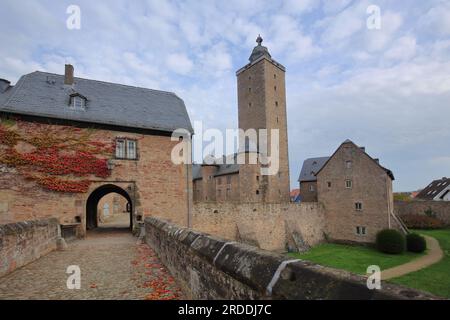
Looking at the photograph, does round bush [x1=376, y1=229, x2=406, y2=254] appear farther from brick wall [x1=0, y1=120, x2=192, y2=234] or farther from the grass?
brick wall [x1=0, y1=120, x2=192, y2=234]

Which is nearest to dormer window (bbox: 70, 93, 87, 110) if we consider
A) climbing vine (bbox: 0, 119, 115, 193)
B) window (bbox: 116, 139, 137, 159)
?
climbing vine (bbox: 0, 119, 115, 193)

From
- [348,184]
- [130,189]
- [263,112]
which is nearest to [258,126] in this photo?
[263,112]

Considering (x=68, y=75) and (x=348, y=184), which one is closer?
(x=68, y=75)

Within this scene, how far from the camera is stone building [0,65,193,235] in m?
12.8

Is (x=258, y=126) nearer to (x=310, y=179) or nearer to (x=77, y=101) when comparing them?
(x=310, y=179)

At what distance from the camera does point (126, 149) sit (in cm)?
1531

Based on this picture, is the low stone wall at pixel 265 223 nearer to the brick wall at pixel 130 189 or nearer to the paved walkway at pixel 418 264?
the brick wall at pixel 130 189

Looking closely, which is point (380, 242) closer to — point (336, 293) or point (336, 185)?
point (336, 185)

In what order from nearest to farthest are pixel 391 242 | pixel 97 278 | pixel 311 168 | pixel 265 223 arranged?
pixel 97 278, pixel 391 242, pixel 265 223, pixel 311 168

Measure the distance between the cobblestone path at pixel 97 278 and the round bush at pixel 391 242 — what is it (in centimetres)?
2330

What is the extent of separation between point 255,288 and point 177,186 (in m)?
14.6

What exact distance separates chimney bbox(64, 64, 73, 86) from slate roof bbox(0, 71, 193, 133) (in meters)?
0.25

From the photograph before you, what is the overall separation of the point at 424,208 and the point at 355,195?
13.8m

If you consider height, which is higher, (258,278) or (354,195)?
(258,278)
